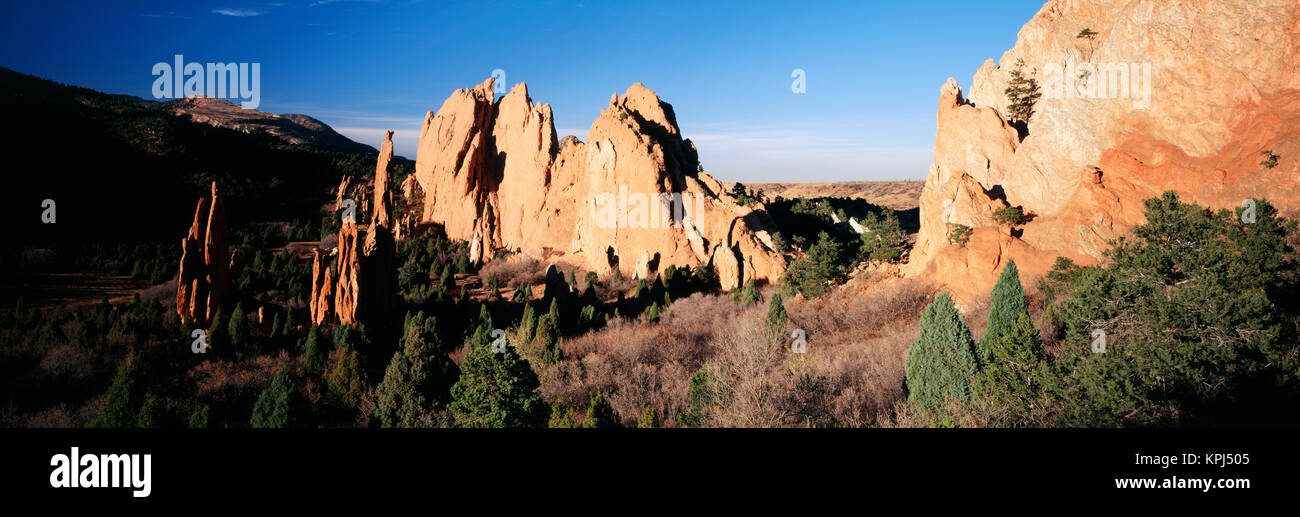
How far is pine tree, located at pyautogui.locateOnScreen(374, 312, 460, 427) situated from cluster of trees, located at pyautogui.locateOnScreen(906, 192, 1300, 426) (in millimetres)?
16070

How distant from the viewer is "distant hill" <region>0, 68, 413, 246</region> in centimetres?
5900

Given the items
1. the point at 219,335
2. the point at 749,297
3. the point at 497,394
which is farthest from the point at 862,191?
the point at 497,394

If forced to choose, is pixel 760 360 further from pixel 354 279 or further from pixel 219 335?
pixel 219 335

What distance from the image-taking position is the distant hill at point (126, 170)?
2323 inches

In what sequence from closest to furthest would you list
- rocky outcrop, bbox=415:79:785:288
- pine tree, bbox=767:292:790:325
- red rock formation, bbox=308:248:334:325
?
1. pine tree, bbox=767:292:790:325
2. red rock formation, bbox=308:248:334:325
3. rocky outcrop, bbox=415:79:785:288

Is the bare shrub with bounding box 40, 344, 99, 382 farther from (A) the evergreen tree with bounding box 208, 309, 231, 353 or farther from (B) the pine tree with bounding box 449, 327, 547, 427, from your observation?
(B) the pine tree with bounding box 449, 327, 547, 427

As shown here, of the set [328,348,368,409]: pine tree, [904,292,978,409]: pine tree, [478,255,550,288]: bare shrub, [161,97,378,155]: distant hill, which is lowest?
[328,348,368,409]: pine tree

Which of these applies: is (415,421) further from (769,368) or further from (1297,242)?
(1297,242)

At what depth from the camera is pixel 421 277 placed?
4741 cm

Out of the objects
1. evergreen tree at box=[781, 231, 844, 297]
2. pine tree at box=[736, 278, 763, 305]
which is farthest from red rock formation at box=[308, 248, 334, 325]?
evergreen tree at box=[781, 231, 844, 297]
